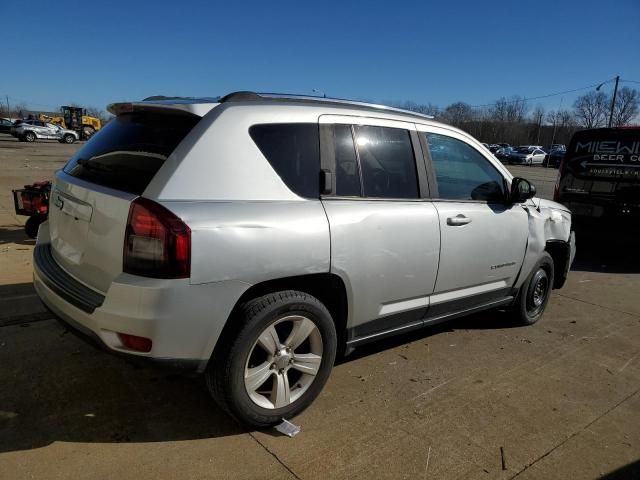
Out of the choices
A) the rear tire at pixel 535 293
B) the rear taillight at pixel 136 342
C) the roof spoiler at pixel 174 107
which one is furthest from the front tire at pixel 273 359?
the rear tire at pixel 535 293

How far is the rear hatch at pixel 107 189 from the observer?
247 centimetres

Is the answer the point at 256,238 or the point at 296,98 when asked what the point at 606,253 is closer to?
the point at 296,98

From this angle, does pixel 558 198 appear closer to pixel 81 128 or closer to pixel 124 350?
pixel 124 350

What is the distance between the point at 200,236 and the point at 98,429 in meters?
1.29

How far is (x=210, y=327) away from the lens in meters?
2.45

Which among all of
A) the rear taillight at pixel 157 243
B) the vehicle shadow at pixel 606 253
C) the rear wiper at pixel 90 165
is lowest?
the vehicle shadow at pixel 606 253

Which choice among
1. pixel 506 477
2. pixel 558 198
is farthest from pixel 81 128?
pixel 506 477

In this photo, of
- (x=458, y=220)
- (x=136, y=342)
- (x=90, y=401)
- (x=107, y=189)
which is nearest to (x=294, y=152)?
(x=107, y=189)

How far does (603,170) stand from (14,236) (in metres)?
8.41

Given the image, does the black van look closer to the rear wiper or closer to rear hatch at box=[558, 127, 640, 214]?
rear hatch at box=[558, 127, 640, 214]

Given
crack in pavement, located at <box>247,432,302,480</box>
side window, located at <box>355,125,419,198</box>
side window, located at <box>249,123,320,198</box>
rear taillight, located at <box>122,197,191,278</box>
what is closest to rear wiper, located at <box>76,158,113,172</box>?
rear taillight, located at <box>122,197,191,278</box>

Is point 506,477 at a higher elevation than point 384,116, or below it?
below

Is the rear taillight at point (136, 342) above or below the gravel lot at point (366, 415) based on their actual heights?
above

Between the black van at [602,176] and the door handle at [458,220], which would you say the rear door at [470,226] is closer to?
the door handle at [458,220]
